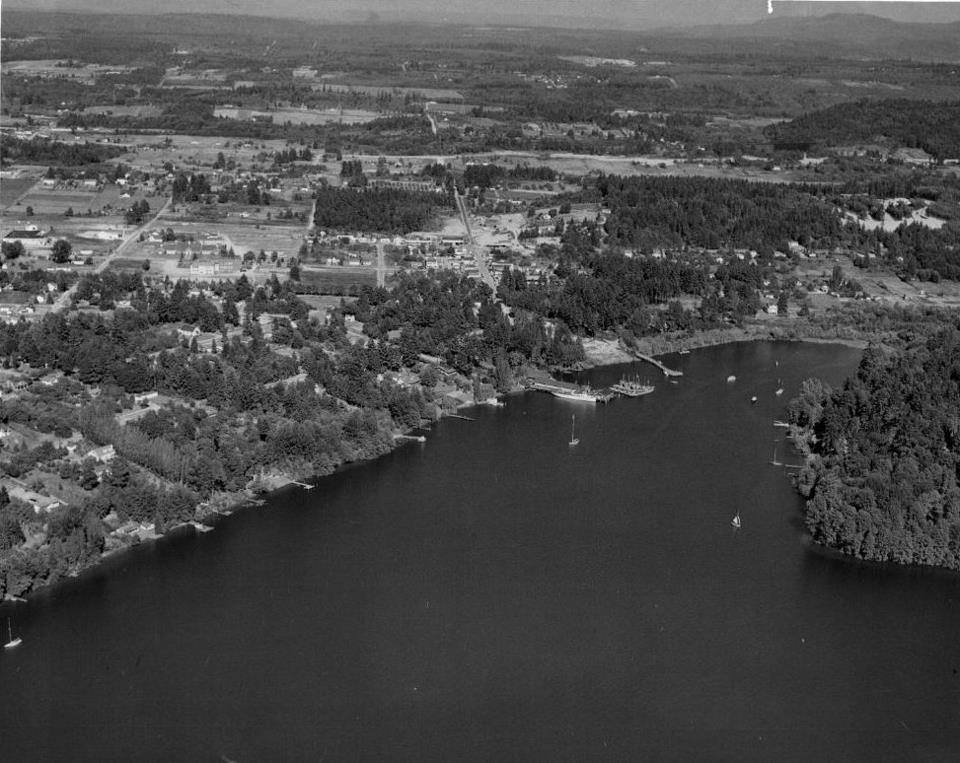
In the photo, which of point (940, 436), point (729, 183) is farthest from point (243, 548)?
point (729, 183)

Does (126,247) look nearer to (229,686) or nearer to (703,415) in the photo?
(703,415)

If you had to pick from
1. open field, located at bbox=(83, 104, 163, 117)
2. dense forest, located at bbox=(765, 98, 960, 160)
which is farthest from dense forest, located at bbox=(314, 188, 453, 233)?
dense forest, located at bbox=(765, 98, 960, 160)

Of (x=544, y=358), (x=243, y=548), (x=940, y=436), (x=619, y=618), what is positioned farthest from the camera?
(x=544, y=358)

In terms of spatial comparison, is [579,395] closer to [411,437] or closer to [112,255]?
[411,437]

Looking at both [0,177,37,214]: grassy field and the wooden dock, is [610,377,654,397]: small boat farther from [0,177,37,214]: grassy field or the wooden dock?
[0,177,37,214]: grassy field

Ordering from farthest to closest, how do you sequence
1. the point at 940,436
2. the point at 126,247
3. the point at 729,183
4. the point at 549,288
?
the point at 729,183
the point at 126,247
the point at 549,288
the point at 940,436

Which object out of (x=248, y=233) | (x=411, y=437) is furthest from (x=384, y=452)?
(x=248, y=233)
